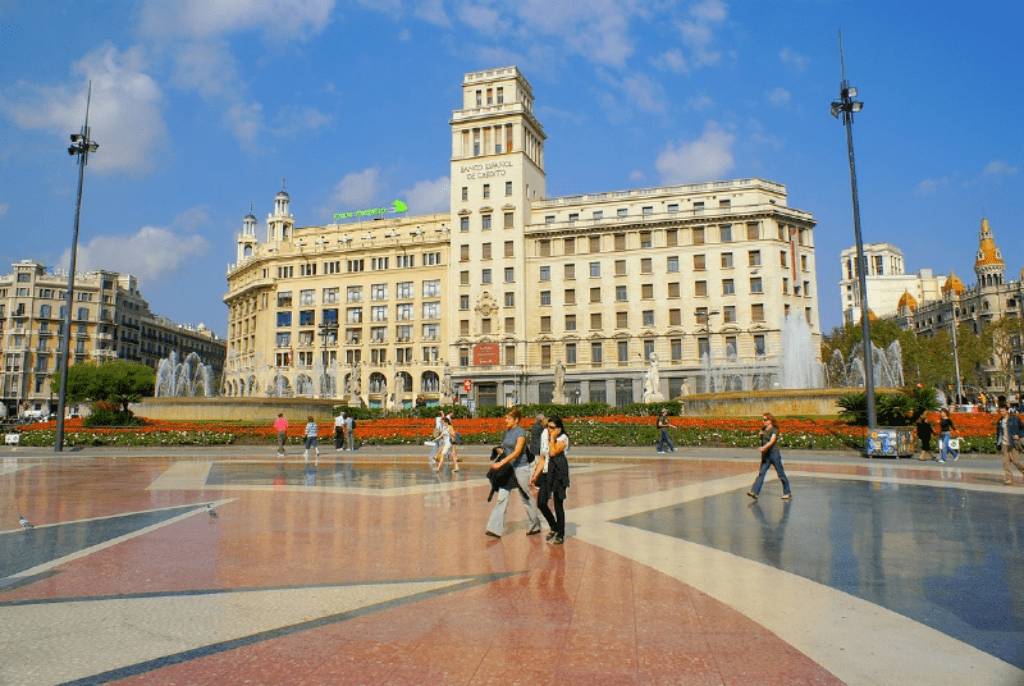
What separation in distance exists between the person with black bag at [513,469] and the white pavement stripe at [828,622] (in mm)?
1212

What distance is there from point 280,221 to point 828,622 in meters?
97.0

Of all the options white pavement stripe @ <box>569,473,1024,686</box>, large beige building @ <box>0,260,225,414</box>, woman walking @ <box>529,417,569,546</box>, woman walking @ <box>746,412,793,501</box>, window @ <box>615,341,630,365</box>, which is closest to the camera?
white pavement stripe @ <box>569,473,1024,686</box>

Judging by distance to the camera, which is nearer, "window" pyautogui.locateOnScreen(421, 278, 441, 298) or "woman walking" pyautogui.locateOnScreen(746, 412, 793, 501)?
"woman walking" pyautogui.locateOnScreen(746, 412, 793, 501)

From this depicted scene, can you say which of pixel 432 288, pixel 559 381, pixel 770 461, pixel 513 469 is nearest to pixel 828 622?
pixel 513 469

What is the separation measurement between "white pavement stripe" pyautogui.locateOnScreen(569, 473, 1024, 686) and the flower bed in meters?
18.8

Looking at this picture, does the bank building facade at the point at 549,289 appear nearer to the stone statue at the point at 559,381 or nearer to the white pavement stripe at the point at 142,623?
the stone statue at the point at 559,381

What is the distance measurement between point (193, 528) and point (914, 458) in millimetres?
21843

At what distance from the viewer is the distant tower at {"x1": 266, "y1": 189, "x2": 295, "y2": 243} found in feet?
307

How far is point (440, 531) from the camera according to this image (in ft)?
31.3

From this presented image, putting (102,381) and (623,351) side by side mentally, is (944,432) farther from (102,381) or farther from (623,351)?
(102,381)

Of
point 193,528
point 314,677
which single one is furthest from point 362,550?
point 314,677

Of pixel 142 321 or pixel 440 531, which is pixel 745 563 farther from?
pixel 142 321

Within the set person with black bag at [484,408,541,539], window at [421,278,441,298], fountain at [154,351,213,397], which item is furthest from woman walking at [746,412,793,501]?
window at [421,278,441,298]

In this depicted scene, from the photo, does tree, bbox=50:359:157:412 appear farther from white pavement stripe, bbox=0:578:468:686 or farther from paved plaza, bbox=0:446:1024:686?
white pavement stripe, bbox=0:578:468:686
